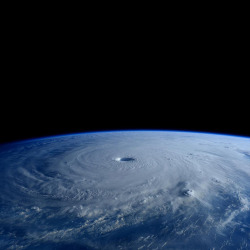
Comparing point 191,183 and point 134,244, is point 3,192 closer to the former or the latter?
point 134,244

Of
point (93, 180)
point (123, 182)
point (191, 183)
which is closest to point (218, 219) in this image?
point (191, 183)

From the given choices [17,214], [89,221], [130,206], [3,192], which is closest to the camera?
[89,221]

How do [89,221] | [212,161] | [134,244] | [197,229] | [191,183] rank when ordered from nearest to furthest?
[134,244], [197,229], [89,221], [191,183], [212,161]

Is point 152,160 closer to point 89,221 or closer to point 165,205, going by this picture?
point 165,205

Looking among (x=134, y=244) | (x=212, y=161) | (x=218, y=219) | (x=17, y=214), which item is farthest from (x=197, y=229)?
(x=212, y=161)

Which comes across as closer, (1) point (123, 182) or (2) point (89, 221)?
(2) point (89, 221)

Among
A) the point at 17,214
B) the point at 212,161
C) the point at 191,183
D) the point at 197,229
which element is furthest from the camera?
the point at 212,161
